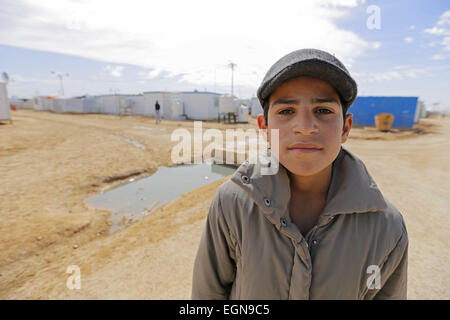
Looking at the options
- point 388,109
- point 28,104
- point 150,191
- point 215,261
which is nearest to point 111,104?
point 28,104

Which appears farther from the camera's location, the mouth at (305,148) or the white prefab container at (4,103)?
the white prefab container at (4,103)

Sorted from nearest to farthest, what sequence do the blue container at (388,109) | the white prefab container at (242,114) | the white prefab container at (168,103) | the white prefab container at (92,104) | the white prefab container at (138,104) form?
the blue container at (388,109) → the white prefab container at (242,114) → the white prefab container at (168,103) → the white prefab container at (138,104) → the white prefab container at (92,104)

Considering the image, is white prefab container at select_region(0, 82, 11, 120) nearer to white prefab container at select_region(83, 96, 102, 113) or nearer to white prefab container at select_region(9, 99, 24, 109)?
white prefab container at select_region(83, 96, 102, 113)

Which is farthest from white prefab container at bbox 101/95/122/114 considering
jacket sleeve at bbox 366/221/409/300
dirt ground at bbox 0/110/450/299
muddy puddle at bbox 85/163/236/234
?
jacket sleeve at bbox 366/221/409/300

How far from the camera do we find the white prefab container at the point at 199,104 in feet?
92.8

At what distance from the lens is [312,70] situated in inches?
45.1

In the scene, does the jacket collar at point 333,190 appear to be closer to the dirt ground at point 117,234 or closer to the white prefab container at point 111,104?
the dirt ground at point 117,234

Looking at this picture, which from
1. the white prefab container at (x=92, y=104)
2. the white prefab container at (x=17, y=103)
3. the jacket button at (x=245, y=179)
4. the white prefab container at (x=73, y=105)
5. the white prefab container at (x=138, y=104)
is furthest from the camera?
the white prefab container at (x=17, y=103)

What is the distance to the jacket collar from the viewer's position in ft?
3.80

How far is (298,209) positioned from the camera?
134 centimetres

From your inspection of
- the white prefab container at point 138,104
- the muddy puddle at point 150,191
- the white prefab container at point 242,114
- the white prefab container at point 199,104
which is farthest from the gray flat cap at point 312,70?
the white prefab container at point 138,104

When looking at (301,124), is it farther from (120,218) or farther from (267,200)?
(120,218)

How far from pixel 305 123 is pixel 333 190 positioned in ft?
1.40
